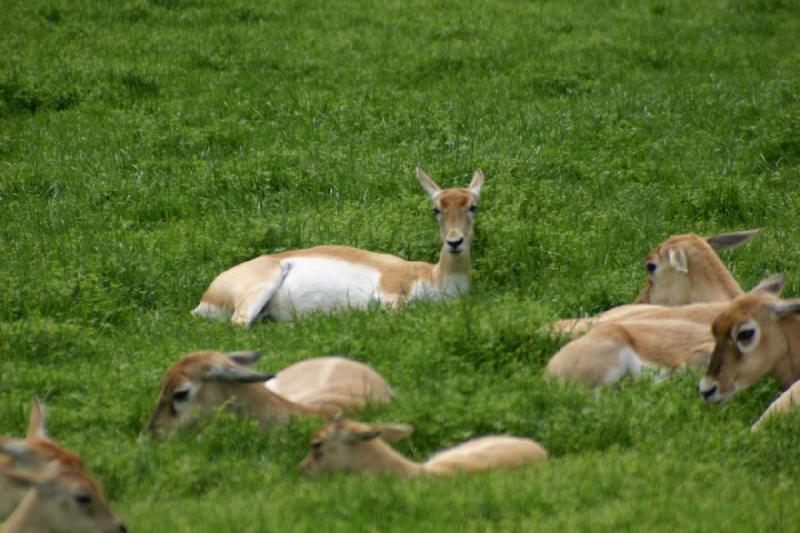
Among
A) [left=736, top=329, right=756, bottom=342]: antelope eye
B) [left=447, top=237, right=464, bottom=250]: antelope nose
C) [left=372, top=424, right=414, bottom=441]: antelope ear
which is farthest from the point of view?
[left=447, top=237, right=464, bottom=250]: antelope nose

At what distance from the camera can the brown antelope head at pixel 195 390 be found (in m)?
7.28

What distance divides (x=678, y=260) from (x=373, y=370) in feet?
9.80

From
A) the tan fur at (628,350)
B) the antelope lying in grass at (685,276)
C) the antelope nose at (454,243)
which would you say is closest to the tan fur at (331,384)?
the tan fur at (628,350)

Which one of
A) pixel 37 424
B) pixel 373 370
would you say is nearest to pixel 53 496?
pixel 37 424

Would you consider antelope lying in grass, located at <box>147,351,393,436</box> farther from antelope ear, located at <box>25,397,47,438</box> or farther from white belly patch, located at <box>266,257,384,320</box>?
white belly patch, located at <box>266,257,384,320</box>

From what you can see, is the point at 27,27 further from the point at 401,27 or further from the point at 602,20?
the point at 602,20

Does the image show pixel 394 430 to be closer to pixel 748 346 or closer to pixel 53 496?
pixel 53 496

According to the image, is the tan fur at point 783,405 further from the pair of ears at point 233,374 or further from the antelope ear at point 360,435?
the pair of ears at point 233,374

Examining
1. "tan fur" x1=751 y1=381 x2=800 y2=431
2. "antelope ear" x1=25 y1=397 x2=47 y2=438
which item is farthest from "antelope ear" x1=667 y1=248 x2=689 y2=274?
"antelope ear" x1=25 y1=397 x2=47 y2=438

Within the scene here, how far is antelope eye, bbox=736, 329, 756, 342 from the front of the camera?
791cm

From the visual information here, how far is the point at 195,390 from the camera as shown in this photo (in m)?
7.35

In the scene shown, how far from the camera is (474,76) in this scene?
56.3 feet

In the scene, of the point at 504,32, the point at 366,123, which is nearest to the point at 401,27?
the point at 504,32

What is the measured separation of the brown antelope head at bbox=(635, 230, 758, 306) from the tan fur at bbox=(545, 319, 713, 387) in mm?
1191
